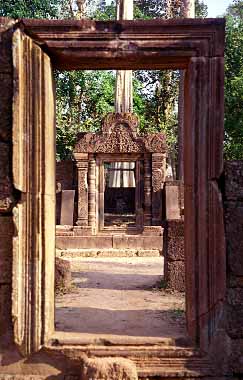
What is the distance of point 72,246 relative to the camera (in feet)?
46.7

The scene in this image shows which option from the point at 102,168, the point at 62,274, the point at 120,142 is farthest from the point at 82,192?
the point at 62,274

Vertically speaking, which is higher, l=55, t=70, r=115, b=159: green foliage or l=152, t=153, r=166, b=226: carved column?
l=55, t=70, r=115, b=159: green foliage

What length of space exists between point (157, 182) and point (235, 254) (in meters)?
11.5

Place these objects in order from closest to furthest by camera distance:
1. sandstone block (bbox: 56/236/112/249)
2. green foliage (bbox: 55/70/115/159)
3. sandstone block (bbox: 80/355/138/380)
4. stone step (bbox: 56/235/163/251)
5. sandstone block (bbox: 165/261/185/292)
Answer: sandstone block (bbox: 80/355/138/380) → sandstone block (bbox: 165/261/185/292) → stone step (bbox: 56/235/163/251) → sandstone block (bbox: 56/236/112/249) → green foliage (bbox: 55/70/115/159)

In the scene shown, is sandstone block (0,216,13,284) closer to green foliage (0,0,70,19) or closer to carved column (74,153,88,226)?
carved column (74,153,88,226)

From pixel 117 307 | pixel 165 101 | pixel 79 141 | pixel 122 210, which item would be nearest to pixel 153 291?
pixel 117 307

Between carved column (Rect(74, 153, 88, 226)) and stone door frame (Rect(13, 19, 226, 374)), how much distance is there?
1134 centimetres

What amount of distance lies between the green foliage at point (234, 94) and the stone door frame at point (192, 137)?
1456 cm

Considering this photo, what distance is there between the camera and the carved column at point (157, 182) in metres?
15.2

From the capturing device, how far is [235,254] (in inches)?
150

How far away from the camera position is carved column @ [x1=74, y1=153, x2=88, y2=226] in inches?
603

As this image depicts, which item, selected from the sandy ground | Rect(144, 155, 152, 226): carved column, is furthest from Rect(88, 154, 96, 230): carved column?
the sandy ground

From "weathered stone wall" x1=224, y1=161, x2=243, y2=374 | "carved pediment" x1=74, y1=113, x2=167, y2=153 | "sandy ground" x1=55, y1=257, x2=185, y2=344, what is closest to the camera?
"weathered stone wall" x1=224, y1=161, x2=243, y2=374

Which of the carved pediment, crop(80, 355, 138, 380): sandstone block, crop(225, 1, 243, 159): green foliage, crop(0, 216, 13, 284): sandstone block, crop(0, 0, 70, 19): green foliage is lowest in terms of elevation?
crop(80, 355, 138, 380): sandstone block
